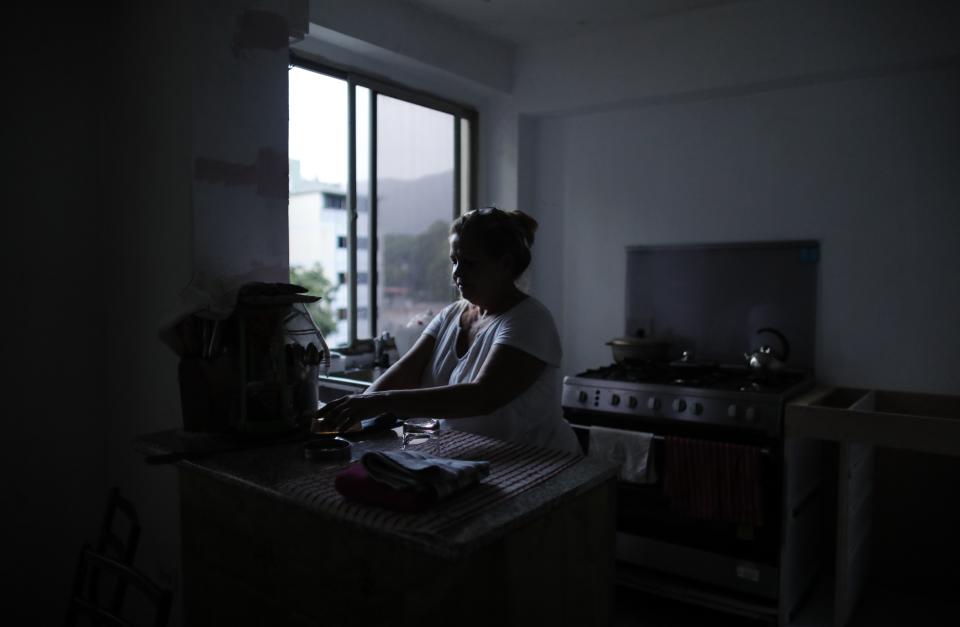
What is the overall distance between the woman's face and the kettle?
159cm

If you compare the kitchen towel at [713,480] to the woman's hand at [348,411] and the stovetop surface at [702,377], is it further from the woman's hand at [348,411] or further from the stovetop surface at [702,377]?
the woman's hand at [348,411]

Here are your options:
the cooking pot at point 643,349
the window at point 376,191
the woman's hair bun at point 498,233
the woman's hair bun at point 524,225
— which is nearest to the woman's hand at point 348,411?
the woman's hair bun at point 498,233

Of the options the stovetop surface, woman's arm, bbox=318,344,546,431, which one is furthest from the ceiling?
woman's arm, bbox=318,344,546,431

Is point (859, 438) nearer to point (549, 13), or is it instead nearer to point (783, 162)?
point (783, 162)

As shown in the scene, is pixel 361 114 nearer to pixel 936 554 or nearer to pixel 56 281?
pixel 56 281

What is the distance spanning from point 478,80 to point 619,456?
209 cm

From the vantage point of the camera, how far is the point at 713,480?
8.87ft

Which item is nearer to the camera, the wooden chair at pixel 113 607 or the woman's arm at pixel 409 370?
the wooden chair at pixel 113 607

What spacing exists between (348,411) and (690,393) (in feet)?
5.53

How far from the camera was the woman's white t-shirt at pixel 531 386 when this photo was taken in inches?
73.9

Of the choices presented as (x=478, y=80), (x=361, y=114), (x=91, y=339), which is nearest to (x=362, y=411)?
(x=91, y=339)

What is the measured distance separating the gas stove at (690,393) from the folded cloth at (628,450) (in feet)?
0.40

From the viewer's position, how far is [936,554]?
298cm

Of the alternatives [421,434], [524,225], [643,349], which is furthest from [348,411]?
[643,349]
